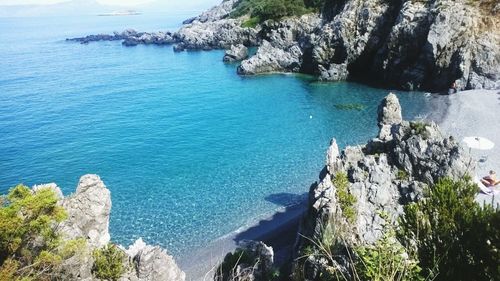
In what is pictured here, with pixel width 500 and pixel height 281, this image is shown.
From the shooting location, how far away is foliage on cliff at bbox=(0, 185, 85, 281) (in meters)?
19.3

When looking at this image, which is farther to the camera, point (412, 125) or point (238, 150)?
point (238, 150)

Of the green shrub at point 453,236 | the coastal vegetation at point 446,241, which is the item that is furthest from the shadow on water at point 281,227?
the green shrub at point 453,236

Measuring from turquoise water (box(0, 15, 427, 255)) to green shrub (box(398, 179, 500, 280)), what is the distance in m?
21.9

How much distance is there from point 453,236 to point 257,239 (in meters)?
20.3

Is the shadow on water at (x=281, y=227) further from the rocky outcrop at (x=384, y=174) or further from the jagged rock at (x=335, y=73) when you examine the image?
the jagged rock at (x=335, y=73)

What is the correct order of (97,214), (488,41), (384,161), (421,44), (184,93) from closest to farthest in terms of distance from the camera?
1. (97,214)
2. (384,161)
3. (488,41)
4. (421,44)
5. (184,93)

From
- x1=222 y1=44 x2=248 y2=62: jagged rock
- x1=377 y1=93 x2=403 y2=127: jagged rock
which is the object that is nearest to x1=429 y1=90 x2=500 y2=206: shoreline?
x1=377 y1=93 x2=403 y2=127: jagged rock

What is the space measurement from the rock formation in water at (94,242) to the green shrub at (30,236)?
1132mm

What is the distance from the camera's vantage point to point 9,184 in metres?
46.8

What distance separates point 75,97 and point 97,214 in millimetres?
63375

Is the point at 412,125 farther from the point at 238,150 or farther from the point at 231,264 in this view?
the point at 238,150

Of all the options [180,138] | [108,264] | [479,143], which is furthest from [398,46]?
[108,264]

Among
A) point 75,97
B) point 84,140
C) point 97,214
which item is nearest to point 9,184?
point 84,140

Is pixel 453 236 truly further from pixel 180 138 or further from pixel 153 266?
pixel 180 138
